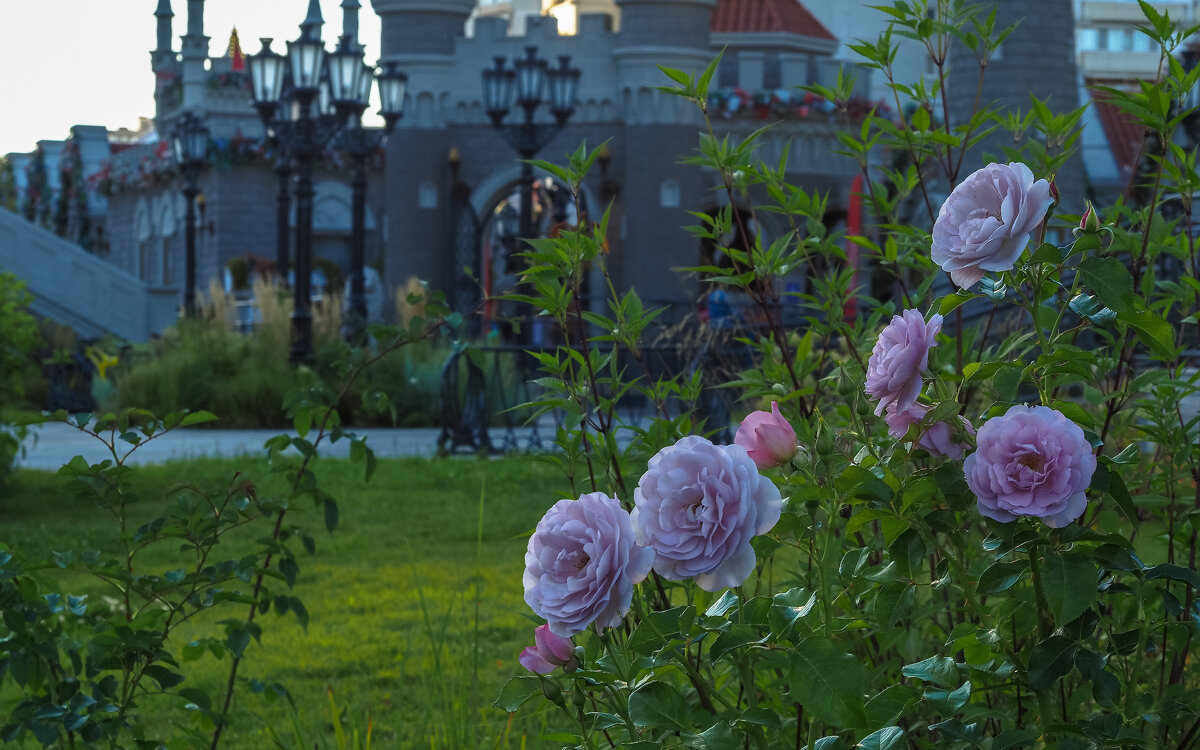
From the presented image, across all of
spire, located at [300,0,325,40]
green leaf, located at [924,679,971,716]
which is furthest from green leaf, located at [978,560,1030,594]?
spire, located at [300,0,325,40]

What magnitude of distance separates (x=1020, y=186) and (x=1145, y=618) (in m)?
0.58

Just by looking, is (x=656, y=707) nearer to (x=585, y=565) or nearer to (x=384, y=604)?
(x=585, y=565)

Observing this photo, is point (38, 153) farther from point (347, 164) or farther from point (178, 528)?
point (178, 528)

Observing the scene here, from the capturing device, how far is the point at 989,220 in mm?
1416

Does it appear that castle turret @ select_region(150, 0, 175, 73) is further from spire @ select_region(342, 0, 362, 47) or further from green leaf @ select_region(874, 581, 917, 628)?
green leaf @ select_region(874, 581, 917, 628)

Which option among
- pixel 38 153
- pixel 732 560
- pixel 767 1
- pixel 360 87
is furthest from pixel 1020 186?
pixel 38 153

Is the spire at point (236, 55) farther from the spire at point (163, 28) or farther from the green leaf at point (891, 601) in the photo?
the green leaf at point (891, 601)

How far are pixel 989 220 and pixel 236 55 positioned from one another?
37.4 m

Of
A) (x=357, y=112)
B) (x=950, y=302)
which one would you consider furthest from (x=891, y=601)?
(x=357, y=112)

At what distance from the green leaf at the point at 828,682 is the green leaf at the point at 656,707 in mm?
175

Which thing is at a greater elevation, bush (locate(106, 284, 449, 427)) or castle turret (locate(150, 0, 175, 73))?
castle turret (locate(150, 0, 175, 73))

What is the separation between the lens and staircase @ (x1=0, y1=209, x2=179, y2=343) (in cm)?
2719

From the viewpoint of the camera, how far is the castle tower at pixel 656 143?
26094 millimetres

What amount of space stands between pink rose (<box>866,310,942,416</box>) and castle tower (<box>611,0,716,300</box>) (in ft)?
80.3
